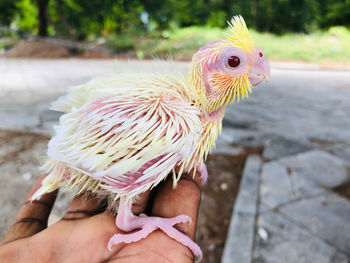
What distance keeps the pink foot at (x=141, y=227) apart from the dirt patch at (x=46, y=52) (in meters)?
9.38

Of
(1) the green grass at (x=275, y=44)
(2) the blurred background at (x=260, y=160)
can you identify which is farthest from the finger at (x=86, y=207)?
(1) the green grass at (x=275, y=44)

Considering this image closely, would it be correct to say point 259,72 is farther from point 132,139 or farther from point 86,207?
point 86,207

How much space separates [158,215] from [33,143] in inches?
83.8

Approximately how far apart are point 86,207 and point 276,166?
182cm

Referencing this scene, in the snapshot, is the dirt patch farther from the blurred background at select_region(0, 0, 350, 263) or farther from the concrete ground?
the concrete ground

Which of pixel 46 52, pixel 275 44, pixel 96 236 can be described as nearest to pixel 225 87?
pixel 96 236

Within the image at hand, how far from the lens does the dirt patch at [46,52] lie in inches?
378

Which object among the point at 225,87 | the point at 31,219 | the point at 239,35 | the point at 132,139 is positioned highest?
the point at 239,35

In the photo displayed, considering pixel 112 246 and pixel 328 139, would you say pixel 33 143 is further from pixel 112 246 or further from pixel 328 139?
pixel 328 139

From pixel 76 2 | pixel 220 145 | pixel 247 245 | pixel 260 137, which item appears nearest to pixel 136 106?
pixel 247 245

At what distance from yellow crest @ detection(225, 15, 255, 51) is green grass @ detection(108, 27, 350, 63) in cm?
679

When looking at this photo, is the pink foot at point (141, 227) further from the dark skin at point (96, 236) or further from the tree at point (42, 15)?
the tree at point (42, 15)

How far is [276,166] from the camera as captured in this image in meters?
2.35

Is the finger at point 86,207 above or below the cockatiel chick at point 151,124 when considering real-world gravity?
below
